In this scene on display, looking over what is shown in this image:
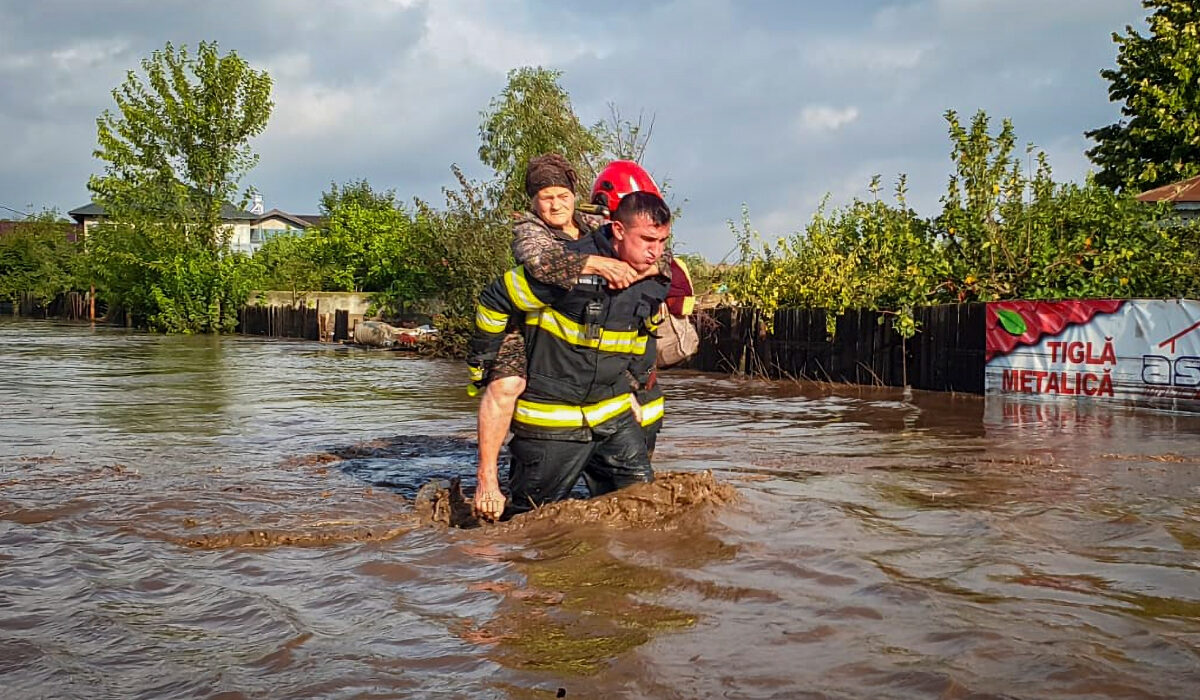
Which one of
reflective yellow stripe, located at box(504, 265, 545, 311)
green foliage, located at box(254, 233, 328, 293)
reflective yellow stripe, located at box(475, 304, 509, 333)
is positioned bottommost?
reflective yellow stripe, located at box(475, 304, 509, 333)

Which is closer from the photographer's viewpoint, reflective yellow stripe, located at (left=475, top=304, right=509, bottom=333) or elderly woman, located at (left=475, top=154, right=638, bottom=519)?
elderly woman, located at (left=475, top=154, right=638, bottom=519)

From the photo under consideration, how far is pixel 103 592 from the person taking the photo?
5.17 meters

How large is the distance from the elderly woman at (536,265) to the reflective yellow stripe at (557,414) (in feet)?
0.20

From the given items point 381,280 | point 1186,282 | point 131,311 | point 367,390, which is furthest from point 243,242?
point 1186,282

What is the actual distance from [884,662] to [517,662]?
1.24 metres

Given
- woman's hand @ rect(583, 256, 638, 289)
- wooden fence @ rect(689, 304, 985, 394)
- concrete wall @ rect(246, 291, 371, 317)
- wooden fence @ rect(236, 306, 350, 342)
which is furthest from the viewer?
concrete wall @ rect(246, 291, 371, 317)

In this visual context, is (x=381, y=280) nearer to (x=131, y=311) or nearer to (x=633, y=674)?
(x=131, y=311)

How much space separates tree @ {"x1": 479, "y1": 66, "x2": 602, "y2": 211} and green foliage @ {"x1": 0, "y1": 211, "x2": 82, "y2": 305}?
48.7 m

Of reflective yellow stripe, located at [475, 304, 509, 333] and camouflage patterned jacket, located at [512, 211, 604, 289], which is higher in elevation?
camouflage patterned jacket, located at [512, 211, 604, 289]

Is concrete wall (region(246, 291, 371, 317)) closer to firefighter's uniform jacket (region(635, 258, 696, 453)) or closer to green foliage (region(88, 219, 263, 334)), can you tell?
green foliage (region(88, 219, 263, 334))

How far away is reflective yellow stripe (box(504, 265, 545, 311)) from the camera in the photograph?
556 centimetres

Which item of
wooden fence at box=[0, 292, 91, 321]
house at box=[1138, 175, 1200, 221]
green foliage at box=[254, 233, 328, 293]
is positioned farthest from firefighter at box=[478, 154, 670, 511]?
wooden fence at box=[0, 292, 91, 321]

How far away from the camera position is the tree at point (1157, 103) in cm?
2610

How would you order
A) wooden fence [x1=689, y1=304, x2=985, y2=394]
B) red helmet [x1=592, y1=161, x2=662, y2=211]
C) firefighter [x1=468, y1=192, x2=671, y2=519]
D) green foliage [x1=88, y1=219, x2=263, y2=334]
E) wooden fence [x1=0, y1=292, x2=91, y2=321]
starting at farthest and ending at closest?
wooden fence [x1=0, y1=292, x2=91, y2=321], green foliage [x1=88, y1=219, x2=263, y2=334], wooden fence [x1=689, y1=304, x2=985, y2=394], red helmet [x1=592, y1=161, x2=662, y2=211], firefighter [x1=468, y1=192, x2=671, y2=519]
